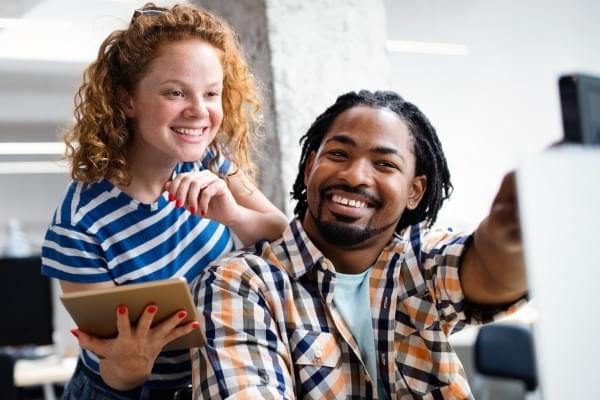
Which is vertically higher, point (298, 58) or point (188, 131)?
point (298, 58)

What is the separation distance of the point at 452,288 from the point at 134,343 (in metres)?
0.56

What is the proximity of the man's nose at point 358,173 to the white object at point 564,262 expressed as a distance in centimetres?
95

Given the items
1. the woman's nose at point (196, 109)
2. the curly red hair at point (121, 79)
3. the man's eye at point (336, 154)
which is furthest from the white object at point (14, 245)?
the man's eye at point (336, 154)

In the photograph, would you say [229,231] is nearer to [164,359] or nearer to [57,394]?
[164,359]

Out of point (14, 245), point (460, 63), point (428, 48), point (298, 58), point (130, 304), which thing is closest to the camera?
point (130, 304)

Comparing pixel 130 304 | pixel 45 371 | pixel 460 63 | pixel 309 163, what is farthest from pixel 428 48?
pixel 130 304

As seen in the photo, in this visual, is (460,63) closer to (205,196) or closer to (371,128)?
(371,128)

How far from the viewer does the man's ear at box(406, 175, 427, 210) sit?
1.65 m

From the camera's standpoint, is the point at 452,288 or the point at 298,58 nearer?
the point at 452,288

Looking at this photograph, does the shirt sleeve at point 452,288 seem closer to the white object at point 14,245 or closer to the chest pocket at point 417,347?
the chest pocket at point 417,347

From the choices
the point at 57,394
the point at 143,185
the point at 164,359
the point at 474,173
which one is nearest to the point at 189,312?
the point at 164,359

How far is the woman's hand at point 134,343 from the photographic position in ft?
4.39

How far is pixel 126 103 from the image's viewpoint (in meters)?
1.71

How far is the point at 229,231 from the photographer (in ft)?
5.96
